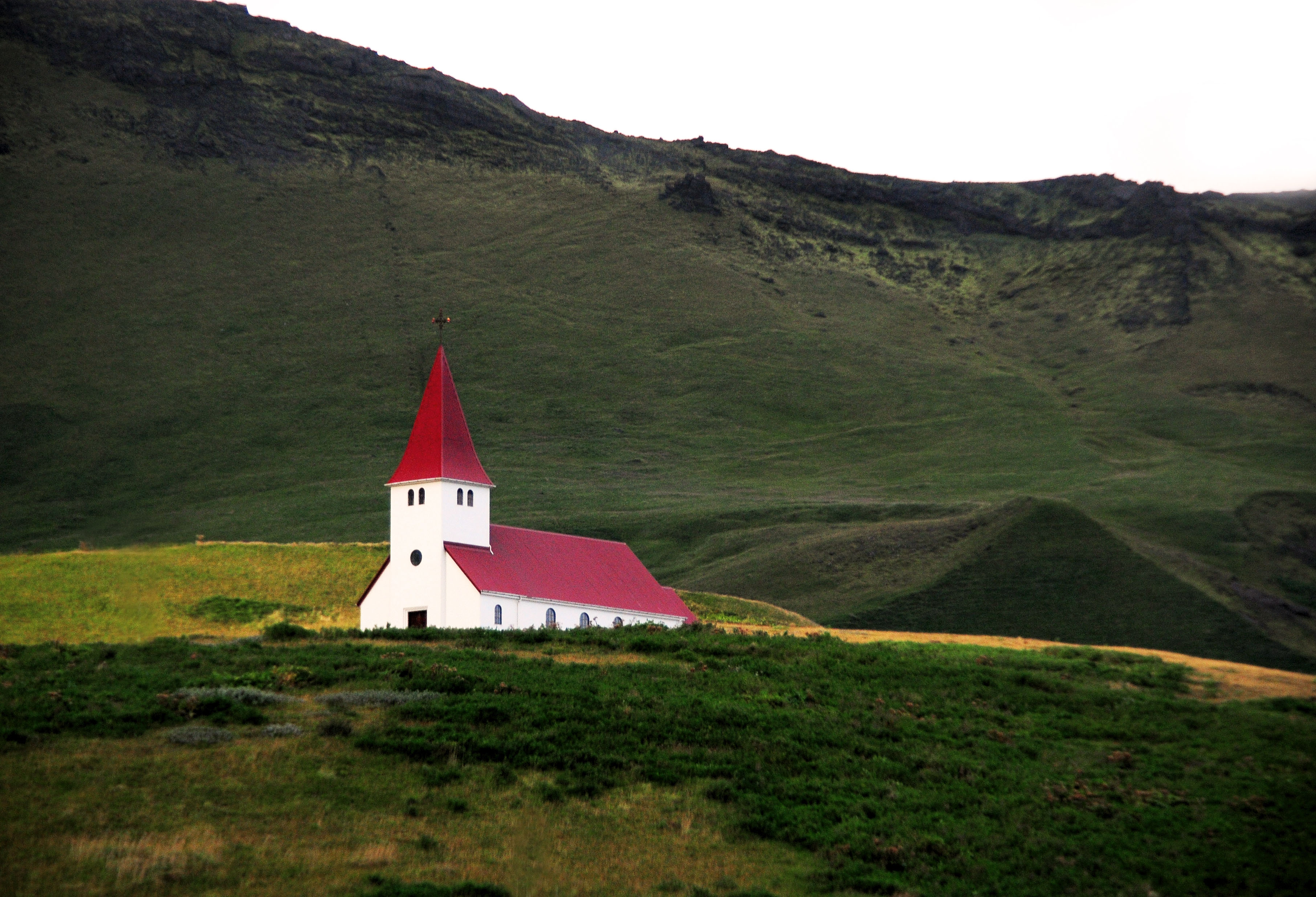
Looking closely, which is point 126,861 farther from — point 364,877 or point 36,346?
point 36,346

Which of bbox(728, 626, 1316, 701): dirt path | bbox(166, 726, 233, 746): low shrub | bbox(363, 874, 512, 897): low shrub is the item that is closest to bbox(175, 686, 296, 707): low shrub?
bbox(166, 726, 233, 746): low shrub

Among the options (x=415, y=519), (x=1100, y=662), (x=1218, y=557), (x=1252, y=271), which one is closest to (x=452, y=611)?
(x=415, y=519)

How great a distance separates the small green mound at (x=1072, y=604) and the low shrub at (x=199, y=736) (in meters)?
49.1

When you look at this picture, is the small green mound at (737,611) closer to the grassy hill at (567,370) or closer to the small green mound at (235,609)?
the grassy hill at (567,370)

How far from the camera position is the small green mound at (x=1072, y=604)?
2466 inches

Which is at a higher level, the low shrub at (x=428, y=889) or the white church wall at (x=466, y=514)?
the white church wall at (x=466, y=514)

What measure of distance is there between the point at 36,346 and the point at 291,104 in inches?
2951

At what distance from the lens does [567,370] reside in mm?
147000

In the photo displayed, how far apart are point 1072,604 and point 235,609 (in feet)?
144

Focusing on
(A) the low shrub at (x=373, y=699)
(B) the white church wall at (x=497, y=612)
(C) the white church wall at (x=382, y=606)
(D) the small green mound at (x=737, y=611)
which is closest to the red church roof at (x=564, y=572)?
(B) the white church wall at (x=497, y=612)

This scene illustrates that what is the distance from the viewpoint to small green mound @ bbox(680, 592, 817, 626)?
185 feet

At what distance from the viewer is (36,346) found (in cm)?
13688

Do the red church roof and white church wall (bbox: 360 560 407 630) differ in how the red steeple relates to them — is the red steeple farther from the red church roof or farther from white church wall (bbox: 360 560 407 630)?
white church wall (bbox: 360 560 407 630)

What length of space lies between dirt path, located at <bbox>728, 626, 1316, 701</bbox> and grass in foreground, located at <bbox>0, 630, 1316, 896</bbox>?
1173mm
